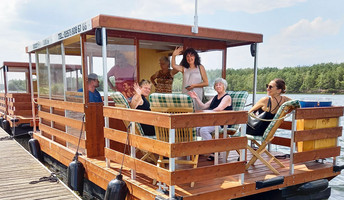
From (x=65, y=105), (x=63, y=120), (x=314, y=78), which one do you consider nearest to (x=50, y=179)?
(x=63, y=120)

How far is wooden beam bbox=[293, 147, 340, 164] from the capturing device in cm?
387

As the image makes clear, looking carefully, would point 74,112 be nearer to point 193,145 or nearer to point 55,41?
point 55,41

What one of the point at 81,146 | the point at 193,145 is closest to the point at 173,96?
the point at 193,145

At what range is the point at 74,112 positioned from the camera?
16.1 ft

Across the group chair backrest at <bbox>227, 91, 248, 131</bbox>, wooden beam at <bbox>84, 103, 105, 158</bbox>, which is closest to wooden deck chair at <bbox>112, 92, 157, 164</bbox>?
wooden beam at <bbox>84, 103, 105, 158</bbox>

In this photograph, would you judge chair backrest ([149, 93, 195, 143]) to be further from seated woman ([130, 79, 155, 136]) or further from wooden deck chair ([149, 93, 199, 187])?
seated woman ([130, 79, 155, 136])

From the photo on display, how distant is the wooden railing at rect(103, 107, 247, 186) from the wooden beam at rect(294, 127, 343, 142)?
1059 millimetres

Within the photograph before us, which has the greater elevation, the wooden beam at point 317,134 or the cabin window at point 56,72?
the cabin window at point 56,72

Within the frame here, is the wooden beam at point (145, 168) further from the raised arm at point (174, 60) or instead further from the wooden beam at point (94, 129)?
the raised arm at point (174, 60)

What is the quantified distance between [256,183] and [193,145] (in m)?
1.10

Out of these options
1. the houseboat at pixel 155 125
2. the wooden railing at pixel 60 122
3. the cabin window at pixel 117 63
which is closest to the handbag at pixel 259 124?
the houseboat at pixel 155 125

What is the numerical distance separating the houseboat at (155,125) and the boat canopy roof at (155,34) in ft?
0.05

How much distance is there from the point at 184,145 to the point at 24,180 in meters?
3.62

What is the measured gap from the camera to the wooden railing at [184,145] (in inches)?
110
